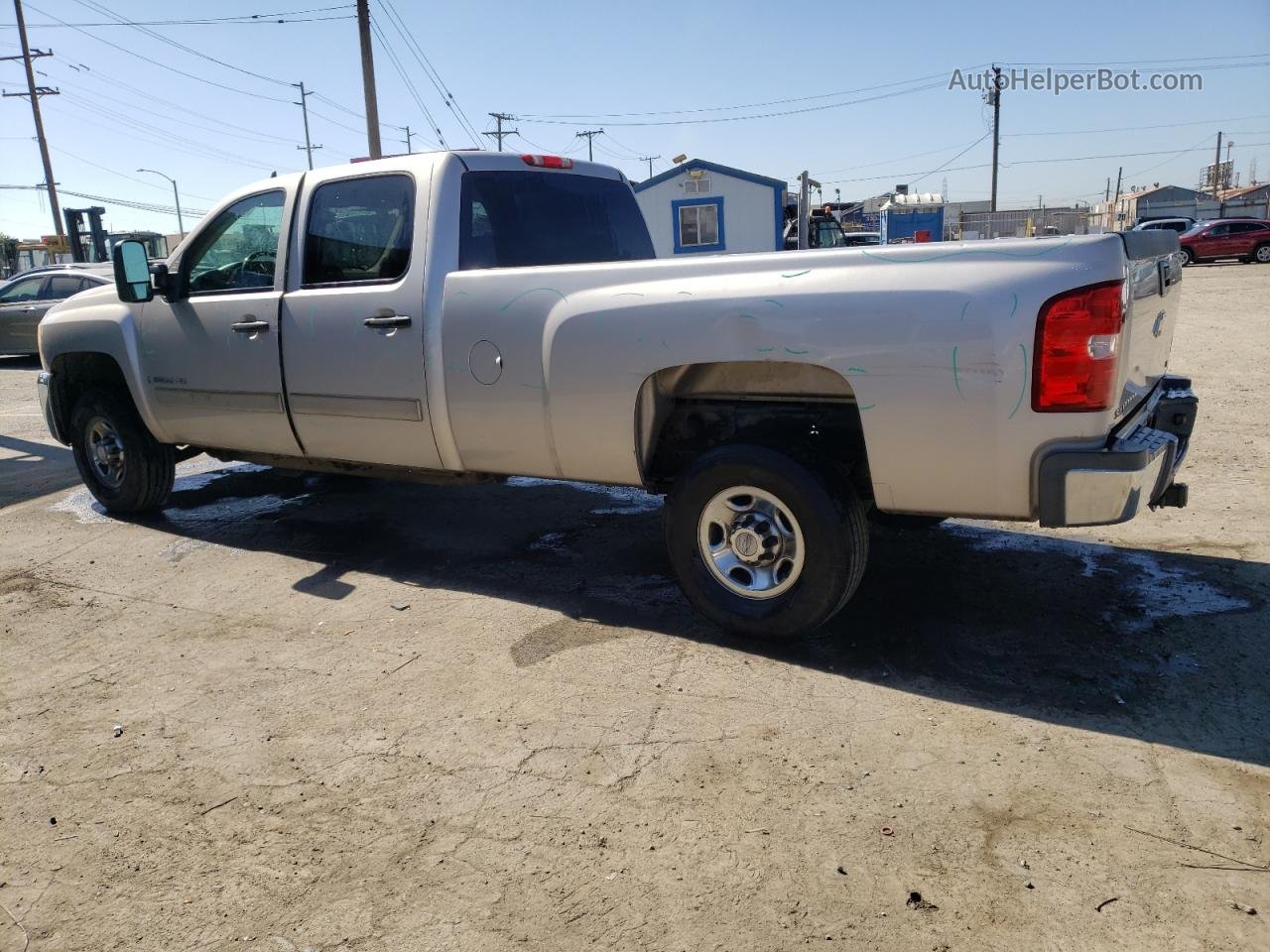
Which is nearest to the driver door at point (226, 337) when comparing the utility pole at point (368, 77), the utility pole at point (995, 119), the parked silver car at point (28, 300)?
the parked silver car at point (28, 300)

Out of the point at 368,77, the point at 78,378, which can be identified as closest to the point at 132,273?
the point at 78,378

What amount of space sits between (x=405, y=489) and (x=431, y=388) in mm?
2642

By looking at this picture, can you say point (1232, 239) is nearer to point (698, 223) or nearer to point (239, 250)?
point (698, 223)

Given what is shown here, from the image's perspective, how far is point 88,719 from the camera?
11.7ft

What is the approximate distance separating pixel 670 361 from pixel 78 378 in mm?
4780

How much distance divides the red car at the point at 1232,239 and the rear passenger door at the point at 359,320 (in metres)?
31.8

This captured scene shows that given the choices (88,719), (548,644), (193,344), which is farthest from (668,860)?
(193,344)

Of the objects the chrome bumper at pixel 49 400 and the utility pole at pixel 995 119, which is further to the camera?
the utility pole at pixel 995 119

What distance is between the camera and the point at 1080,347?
3.03 m

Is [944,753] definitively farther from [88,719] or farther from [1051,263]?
[88,719]

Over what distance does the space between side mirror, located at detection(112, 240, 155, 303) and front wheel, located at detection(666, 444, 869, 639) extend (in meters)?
3.58

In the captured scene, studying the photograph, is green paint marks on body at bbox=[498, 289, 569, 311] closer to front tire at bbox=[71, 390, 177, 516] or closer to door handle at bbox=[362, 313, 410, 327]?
door handle at bbox=[362, 313, 410, 327]

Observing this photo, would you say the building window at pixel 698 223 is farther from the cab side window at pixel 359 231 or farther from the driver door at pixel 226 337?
the cab side window at pixel 359 231

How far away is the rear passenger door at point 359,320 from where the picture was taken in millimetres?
4512
